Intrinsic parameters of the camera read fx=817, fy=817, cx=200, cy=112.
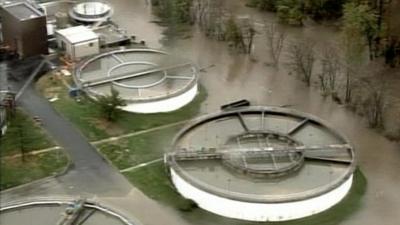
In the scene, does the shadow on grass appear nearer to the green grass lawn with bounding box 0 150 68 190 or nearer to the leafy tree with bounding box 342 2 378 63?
the green grass lawn with bounding box 0 150 68 190

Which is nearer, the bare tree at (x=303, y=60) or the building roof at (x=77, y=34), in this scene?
the bare tree at (x=303, y=60)

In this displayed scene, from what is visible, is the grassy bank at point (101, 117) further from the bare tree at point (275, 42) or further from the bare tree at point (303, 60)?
the bare tree at point (275, 42)

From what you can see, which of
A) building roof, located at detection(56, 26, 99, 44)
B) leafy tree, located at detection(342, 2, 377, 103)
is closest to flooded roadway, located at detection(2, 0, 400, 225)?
leafy tree, located at detection(342, 2, 377, 103)

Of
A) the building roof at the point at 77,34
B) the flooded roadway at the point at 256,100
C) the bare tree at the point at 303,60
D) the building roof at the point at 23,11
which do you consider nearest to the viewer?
the flooded roadway at the point at 256,100

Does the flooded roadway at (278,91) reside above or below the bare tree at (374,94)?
below

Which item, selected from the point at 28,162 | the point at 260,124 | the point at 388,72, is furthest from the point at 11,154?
the point at 388,72

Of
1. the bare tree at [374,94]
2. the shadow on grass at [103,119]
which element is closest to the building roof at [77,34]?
the shadow on grass at [103,119]

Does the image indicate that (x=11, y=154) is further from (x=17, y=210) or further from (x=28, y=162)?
(x=17, y=210)
